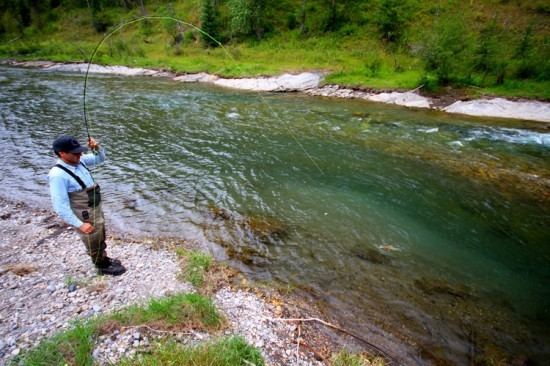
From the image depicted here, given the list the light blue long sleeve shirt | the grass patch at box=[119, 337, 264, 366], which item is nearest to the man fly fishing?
the light blue long sleeve shirt

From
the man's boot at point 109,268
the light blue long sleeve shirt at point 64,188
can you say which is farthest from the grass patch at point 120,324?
the light blue long sleeve shirt at point 64,188

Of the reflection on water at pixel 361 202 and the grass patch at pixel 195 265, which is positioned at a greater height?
the grass patch at pixel 195 265

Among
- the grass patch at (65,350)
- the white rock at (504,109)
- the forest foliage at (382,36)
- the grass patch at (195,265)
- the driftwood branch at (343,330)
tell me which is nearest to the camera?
the grass patch at (65,350)

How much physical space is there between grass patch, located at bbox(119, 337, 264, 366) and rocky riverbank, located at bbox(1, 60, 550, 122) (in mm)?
23631

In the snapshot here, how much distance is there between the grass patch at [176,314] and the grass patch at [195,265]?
99 cm

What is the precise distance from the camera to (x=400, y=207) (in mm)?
10859

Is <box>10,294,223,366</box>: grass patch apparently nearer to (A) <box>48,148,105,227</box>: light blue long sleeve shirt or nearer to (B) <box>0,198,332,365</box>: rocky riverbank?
(B) <box>0,198,332,365</box>: rocky riverbank

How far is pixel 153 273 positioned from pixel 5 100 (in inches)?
1051

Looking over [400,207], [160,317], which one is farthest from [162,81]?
[160,317]

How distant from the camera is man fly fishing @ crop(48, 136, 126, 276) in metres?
5.20

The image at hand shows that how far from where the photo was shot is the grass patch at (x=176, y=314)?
5051 millimetres

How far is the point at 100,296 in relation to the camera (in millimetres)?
5910

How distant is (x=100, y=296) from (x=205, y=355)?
9.02ft

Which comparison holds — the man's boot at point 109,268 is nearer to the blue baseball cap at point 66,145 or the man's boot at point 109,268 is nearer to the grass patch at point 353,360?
the blue baseball cap at point 66,145
